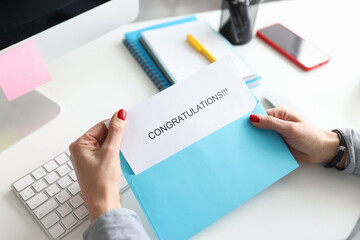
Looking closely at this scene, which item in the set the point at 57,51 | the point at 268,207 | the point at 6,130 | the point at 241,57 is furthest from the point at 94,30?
the point at 268,207

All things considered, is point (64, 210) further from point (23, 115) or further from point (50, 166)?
point (23, 115)

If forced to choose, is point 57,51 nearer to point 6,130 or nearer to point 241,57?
point 6,130

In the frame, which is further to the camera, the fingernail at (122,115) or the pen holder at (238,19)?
the pen holder at (238,19)

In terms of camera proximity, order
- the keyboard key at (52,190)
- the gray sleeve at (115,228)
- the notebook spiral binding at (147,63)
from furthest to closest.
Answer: the notebook spiral binding at (147,63) → the keyboard key at (52,190) → the gray sleeve at (115,228)

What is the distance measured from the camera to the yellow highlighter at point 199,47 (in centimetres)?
85

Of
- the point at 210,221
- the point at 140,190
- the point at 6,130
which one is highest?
the point at 6,130

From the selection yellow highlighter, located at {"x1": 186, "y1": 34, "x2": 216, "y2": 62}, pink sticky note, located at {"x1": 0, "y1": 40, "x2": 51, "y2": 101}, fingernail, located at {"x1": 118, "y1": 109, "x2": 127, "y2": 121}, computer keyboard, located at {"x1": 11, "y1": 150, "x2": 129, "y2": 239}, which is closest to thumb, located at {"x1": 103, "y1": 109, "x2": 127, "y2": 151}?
fingernail, located at {"x1": 118, "y1": 109, "x2": 127, "y2": 121}

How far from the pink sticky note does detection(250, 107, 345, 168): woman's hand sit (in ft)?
1.49

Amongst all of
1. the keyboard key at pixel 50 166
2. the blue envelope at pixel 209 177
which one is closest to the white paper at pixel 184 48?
the blue envelope at pixel 209 177

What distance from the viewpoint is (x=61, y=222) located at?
0.57 metres

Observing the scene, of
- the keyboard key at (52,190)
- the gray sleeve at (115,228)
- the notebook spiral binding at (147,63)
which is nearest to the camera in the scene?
the gray sleeve at (115,228)

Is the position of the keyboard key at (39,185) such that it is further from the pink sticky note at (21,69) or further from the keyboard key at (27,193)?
the pink sticky note at (21,69)

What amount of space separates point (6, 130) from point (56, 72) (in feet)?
0.71

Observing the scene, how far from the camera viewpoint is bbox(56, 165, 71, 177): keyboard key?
62 cm
